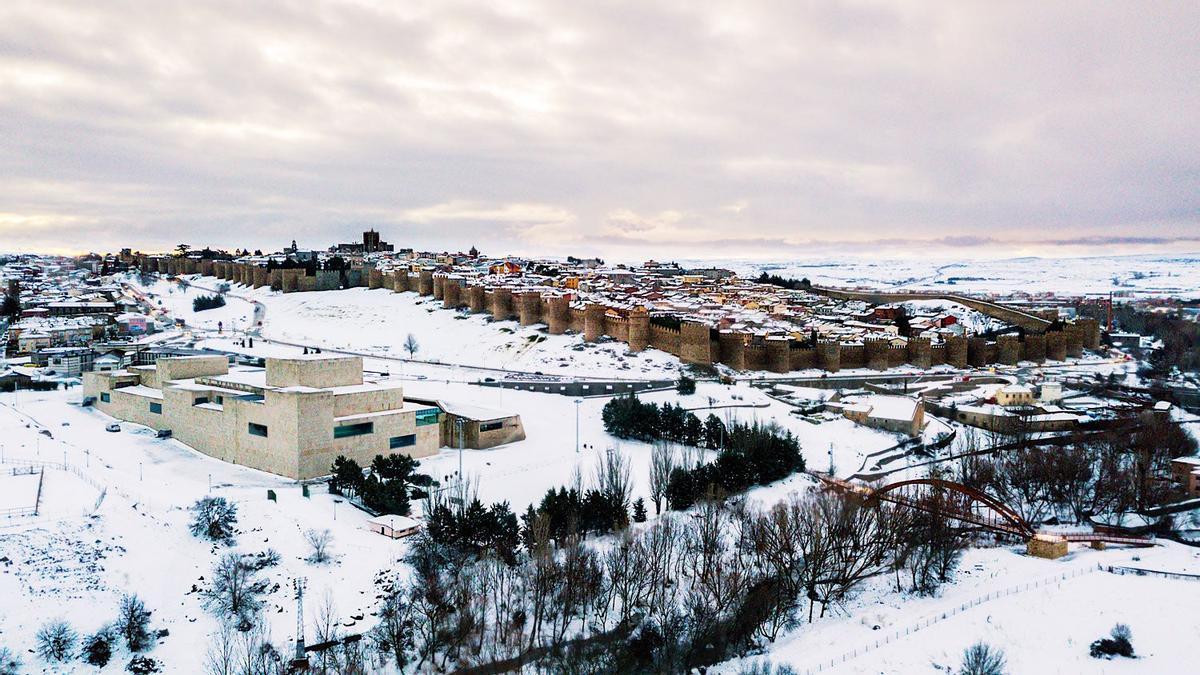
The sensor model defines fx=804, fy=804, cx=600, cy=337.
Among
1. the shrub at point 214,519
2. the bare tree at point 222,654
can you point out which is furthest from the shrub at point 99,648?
the shrub at point 214,519

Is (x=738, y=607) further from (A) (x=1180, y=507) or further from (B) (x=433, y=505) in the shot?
(A) (x=1180, y=507)

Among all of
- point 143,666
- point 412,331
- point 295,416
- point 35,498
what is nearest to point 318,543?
point 143,666

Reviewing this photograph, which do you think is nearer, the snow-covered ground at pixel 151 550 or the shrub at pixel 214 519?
the snow-covered ground at pixel 151 550

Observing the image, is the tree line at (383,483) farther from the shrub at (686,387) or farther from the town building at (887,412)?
the town building at (887,412)

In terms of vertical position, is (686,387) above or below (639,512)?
above

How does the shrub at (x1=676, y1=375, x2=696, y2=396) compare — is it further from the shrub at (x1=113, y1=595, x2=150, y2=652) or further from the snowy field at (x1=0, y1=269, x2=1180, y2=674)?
the shrub at (x1=113, y1=595, x2=150, y2=652)

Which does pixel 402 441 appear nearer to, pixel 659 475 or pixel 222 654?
pixel 659 475
